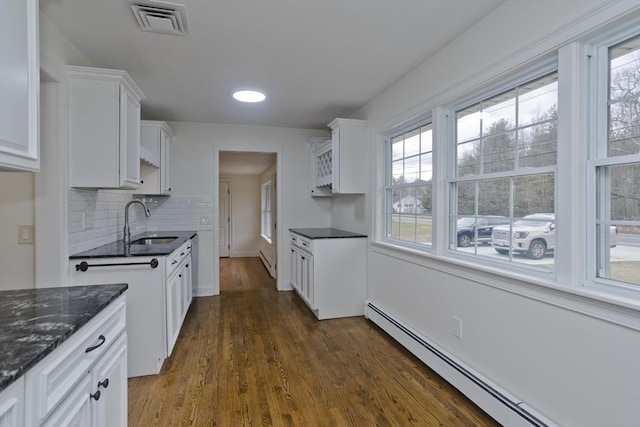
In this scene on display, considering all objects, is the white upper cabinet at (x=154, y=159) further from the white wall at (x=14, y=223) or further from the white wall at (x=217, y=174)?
the white wall at (x=14, y=223)

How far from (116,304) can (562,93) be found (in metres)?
2.23

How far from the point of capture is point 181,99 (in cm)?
354

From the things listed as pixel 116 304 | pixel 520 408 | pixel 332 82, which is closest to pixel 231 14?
pixel 332 82

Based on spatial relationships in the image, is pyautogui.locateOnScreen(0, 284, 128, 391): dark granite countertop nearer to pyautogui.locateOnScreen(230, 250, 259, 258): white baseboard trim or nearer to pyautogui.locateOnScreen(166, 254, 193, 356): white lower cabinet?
pyautogui.locateOnScreen(166, 254, 193, 356): white lower cabinet

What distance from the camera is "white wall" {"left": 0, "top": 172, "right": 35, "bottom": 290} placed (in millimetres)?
2131

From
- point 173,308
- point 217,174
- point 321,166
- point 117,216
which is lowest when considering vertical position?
point 173,308

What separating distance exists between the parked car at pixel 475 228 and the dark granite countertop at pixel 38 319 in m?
2.06

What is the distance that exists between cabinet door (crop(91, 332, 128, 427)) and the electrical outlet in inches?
77.2

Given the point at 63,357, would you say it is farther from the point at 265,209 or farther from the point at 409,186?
the point at 265,209

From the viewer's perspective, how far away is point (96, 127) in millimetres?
2338

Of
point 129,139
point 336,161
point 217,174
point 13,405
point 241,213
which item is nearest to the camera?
point 13,405

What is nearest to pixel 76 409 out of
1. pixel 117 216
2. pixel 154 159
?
pixel 117 216

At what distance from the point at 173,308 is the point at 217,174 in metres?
2.30

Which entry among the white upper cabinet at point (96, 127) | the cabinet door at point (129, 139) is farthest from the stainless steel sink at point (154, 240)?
the white upper cabinet at point (96, 127)
